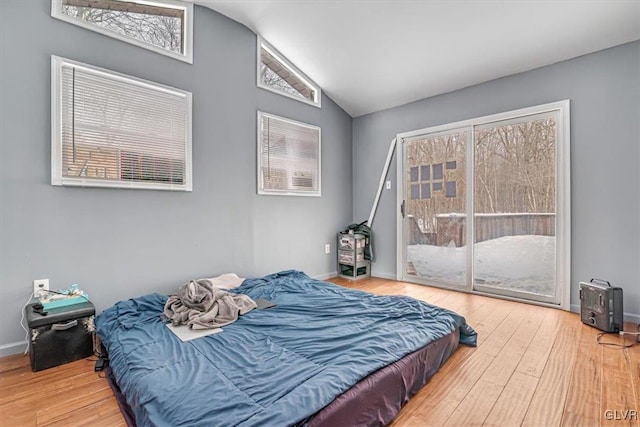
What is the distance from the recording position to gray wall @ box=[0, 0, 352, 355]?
2.14 meters

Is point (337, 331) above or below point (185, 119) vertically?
below

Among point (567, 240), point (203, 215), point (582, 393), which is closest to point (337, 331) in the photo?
point (582, 393)

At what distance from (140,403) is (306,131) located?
134 inches

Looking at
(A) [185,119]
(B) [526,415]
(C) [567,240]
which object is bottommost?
(B) [526,415]

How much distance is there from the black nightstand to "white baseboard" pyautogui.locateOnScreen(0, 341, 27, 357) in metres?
0.26

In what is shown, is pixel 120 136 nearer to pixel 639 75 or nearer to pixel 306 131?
pixel 306 131

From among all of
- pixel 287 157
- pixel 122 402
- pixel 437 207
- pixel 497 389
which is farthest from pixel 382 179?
pixel 122 402

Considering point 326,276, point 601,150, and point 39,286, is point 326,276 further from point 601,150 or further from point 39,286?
point 601,150

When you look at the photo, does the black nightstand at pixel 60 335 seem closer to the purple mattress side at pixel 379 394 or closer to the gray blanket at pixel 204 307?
the purple mattress side at pixel 379 394

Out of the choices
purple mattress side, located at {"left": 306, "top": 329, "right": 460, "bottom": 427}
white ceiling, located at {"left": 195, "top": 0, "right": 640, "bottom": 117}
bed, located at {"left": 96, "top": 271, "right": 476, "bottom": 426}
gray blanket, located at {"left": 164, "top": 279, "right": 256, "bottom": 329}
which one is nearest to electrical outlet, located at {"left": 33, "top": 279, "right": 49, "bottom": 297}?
bed, located at {"left": 96, "top": 271, "right": 476, "bottom": 426}

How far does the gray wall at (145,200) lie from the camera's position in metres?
2.14

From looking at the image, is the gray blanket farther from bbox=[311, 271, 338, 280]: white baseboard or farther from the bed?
bbox=[311, 271, 338, 280]: white baseboard

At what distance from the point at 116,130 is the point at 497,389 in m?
3.24

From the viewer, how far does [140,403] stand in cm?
133
